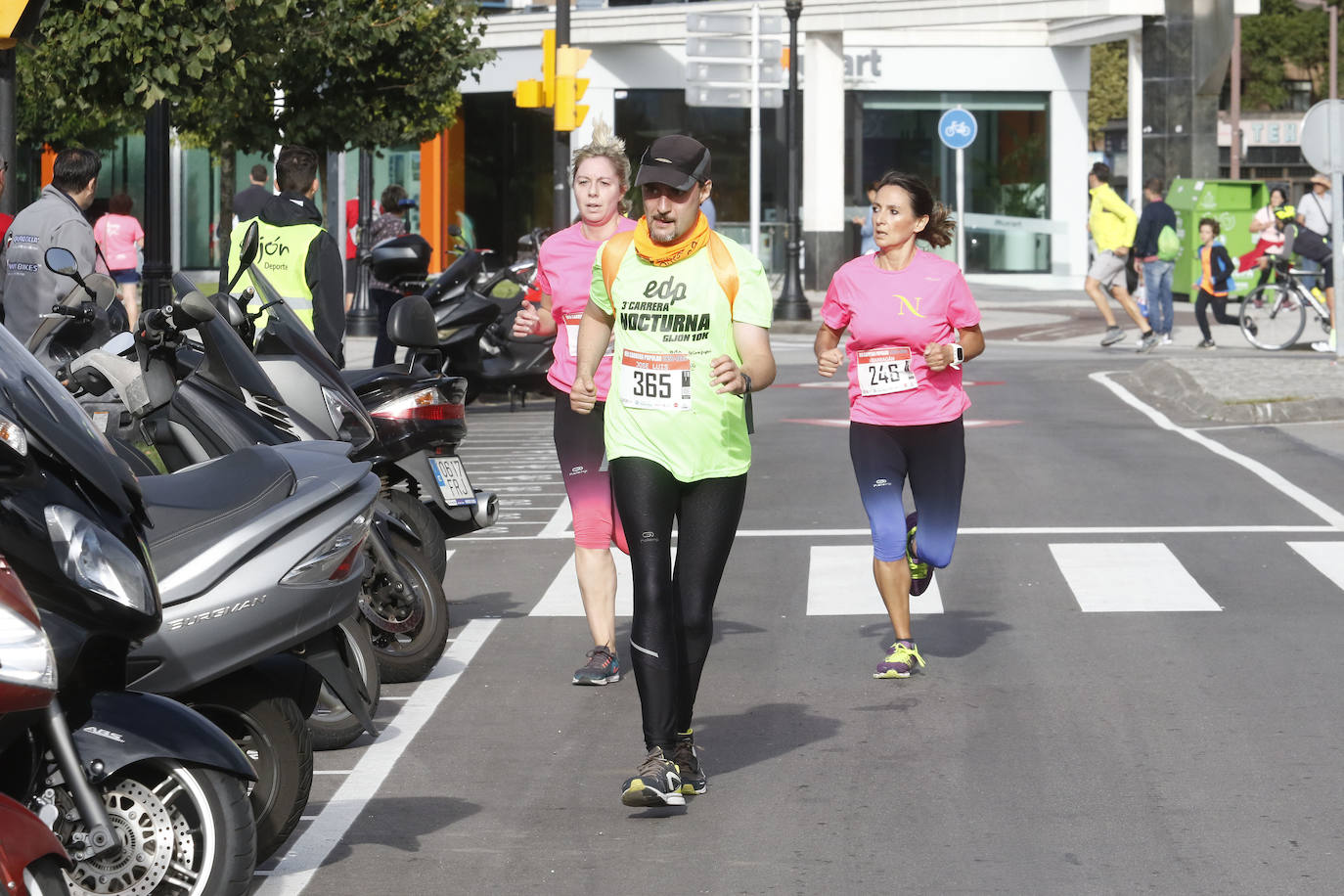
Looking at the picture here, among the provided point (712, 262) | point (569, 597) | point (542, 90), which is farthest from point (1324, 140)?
point (712, 262)

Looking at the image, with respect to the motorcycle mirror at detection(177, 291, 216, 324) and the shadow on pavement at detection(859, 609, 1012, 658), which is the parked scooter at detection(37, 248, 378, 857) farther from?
the shadow on pavement at detection(859, 609, 1012, 658)

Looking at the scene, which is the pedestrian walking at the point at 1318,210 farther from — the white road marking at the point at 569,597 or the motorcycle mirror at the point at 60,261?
the motorcycle mirror at the point at 60,261

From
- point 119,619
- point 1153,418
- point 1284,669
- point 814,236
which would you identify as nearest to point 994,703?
point 1284,669

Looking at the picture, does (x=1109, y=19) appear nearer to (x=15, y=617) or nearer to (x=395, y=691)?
(x=395, y=691)

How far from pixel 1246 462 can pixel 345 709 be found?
9.33m

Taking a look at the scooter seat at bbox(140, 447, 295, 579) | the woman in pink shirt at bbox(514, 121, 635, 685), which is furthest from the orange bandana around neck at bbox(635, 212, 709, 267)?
the woman in pink shirt at bbox(514, 121, 635, 685)

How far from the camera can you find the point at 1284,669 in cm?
793

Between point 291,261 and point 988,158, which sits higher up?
point 988,158

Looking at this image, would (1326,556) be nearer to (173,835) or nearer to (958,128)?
(173,835)

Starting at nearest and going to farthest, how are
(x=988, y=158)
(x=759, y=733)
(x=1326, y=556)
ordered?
(x=759, y=733), (x=1326, y=556), (x=988, y=158)

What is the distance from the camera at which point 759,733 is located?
23.2ft

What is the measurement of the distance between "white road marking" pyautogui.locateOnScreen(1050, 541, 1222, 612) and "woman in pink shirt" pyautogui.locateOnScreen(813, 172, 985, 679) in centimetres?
149

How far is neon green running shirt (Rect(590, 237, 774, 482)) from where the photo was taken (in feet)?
20.1

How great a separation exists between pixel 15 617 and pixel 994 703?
4.37 metres
